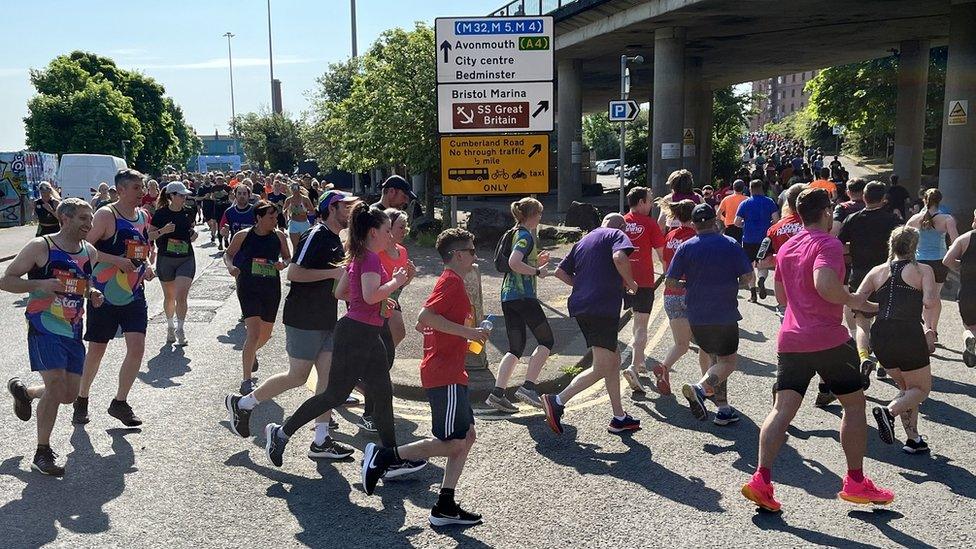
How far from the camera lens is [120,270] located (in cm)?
694

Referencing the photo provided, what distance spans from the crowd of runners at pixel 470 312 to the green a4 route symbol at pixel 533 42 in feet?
7.31

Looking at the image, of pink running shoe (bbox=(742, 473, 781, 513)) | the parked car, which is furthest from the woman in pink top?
the parked car

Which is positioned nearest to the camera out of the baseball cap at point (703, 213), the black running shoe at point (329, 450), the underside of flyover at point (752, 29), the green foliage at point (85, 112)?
the black running shoe at point (329, 450)

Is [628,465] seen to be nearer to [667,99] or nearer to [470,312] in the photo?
[470,312]

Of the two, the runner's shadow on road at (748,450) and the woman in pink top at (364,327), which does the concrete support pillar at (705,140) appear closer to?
the runner's shadow on road at (748,450)

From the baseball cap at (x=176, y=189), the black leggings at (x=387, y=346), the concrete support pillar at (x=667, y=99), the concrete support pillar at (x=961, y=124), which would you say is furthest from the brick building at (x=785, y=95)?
the black leggings at (x=387, y=346)

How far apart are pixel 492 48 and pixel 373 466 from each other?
5657 mm

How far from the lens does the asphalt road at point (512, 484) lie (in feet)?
15.9

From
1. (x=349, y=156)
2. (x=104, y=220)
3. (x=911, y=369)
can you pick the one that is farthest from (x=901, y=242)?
(x=349, y=156)

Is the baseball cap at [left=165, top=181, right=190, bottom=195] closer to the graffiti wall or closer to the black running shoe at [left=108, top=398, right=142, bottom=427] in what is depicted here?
the black running shoe at [left=108, top=398, right=142, bottom=427]

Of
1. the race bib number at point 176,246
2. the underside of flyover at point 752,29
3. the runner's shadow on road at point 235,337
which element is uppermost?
the underside of flyover at point 752,29

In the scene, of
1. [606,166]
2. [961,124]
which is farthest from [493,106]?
[606,166]

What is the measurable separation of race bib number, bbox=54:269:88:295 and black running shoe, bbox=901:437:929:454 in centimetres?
579

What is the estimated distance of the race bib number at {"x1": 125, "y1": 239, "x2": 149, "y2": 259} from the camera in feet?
23.2
